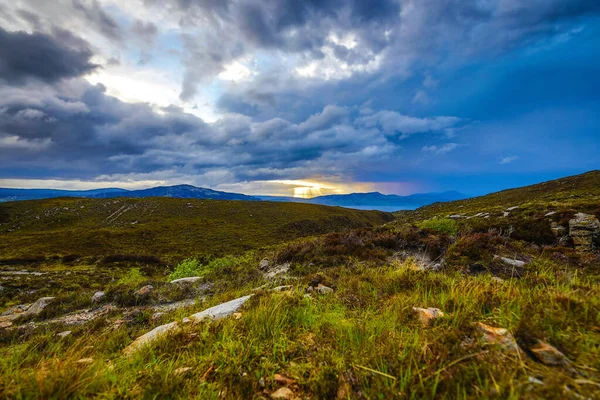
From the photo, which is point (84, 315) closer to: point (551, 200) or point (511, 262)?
point (511, 262)

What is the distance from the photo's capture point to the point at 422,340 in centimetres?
284

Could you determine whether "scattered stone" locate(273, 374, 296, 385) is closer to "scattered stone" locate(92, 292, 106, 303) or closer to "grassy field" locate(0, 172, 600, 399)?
"grassy field" locate(0, 172, 600, 399)

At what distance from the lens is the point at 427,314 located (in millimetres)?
A: 3572

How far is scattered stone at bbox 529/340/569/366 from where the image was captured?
2.21 meters

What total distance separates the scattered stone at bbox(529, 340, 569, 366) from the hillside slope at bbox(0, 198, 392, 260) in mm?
46729

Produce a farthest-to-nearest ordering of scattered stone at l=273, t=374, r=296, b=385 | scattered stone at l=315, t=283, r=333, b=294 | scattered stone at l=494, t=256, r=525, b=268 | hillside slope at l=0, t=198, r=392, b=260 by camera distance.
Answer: hillside slope at l=0, t=198, r=392, b=260 → scattered stone at l=494, t=256, r=525, b=268 → scattered stone at l=315, t=283, r=333, b=294 → scattered stone at l=273, t=374, r=296, b=385

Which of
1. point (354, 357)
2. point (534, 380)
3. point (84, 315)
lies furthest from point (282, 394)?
point (84, 315)

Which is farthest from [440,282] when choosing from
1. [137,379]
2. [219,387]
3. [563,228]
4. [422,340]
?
[563,228]

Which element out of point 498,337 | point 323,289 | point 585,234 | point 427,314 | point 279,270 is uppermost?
point 585,234

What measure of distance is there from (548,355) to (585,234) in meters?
11.5

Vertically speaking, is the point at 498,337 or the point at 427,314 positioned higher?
the point at 498,337

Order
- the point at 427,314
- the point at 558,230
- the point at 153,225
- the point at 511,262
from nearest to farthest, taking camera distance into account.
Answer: the point at 427,314 → the point at 511,262 → the point at 558,230 → the point at 153,225

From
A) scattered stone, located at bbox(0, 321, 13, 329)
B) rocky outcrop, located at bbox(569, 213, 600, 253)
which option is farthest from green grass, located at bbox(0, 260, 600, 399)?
scattered stone, located at bbox(0, 321, 13, 329)

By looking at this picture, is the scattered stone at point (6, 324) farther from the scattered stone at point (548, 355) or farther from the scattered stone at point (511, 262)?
the scattered stone at point (511, 262)
